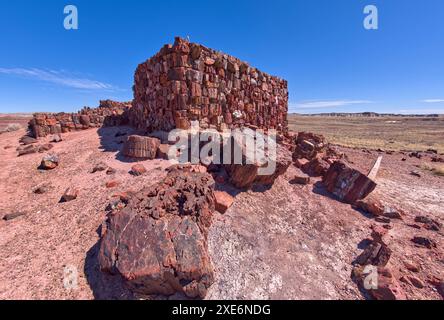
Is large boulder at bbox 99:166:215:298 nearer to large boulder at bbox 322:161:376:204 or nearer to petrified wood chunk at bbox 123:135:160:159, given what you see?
petrified wood chunk at bbox 123:135:160:159

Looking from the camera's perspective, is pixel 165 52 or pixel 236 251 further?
pixel 165 52

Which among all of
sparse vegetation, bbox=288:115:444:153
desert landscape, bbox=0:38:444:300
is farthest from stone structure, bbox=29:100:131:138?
sparse vegetation, bbox=288:115:444:153

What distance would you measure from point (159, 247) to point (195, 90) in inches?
234

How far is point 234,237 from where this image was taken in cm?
507

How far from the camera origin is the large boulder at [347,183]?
303 inches

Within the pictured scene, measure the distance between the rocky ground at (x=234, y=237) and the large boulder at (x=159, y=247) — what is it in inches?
16.4

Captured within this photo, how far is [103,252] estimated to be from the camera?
12.7 feet

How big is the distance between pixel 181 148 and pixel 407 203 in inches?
360

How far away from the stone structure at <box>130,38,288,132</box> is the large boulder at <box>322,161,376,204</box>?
3.83m

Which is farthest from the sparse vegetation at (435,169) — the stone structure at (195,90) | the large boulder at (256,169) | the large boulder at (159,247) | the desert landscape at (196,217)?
the large boulder at (159,247)

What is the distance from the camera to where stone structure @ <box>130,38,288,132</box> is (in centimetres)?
788

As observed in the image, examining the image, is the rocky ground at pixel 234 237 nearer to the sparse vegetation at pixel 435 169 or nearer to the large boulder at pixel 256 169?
the large boulder at pixel 256 169
